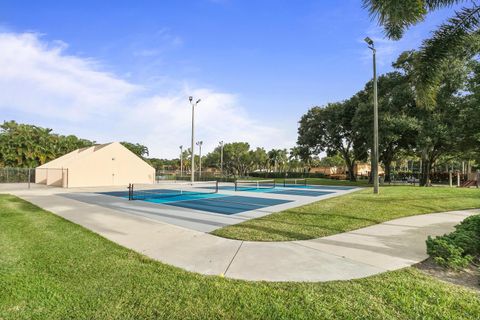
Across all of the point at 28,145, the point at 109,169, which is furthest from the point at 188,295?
the point at 28,145

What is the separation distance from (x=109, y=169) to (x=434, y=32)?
31.3m

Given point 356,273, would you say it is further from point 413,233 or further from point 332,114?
point 332,114

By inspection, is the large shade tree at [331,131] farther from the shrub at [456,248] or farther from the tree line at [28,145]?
the tree line at [28,145]

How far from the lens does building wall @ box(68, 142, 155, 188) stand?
28562 mm

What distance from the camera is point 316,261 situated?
5051 mm

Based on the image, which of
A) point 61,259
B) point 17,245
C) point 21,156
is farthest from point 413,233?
point 21,156

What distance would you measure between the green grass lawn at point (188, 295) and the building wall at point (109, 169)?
26.3 metres

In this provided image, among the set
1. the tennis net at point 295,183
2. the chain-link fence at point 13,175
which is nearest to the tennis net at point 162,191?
the tennis net at point 295,183

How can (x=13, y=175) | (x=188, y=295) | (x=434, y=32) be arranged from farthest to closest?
(x=13, y=175) < (x=434, y=32) < (x=188, y=295)

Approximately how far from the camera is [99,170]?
30.3 metres

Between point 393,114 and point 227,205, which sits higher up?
point 393,114

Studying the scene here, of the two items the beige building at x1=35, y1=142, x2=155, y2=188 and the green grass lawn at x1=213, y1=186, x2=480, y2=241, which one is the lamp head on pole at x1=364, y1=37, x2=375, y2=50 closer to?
the green grass lawn at x1=213, y1=186, x2=480, y2=241

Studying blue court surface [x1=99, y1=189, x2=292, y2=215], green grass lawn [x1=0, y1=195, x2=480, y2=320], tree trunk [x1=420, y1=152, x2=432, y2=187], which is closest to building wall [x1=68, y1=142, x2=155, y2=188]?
blue court surface [x1=99, y1=189, x2=292, y2=215]

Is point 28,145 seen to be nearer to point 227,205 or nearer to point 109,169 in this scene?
point 109,169
